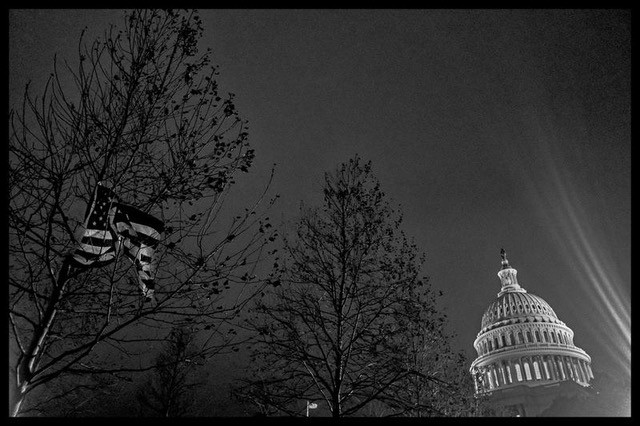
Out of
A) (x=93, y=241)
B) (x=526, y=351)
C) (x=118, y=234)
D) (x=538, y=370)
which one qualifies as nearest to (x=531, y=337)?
(x=526, y=351)

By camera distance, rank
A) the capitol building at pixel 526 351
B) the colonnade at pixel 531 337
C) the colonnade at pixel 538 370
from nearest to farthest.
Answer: the capitol building at pixel 526 351 → the colonnade at pixel 538 370 → the colonnade at pixel 531 337

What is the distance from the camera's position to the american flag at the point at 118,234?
25.3 ft


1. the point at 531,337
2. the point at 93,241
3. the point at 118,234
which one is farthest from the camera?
the point at 531,337

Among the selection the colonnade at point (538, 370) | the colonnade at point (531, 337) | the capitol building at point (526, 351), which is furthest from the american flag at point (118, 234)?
the colonnade at point (531, 337)

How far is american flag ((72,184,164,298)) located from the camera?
771cm

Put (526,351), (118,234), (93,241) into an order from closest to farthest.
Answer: (93,241) → (118,234) → (526,351)

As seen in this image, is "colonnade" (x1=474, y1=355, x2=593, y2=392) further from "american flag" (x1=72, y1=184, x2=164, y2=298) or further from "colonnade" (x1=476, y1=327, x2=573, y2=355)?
"american flag" (x1=72, y1=184, x2=164, y2=298)

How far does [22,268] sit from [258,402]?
7.70 m

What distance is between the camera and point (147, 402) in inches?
1019

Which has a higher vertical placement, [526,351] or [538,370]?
[526,351]

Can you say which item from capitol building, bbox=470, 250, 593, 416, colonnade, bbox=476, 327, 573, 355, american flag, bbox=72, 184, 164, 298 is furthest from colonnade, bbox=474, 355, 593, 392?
american flag, bbox=72, 184, 164, 298

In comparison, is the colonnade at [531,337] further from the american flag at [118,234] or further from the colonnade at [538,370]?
the american flag at [118,234]

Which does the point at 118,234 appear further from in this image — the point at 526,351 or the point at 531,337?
the point at 531,337

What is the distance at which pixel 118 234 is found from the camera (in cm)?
799
